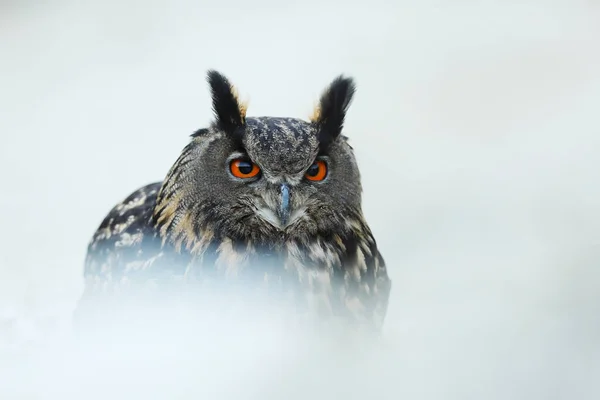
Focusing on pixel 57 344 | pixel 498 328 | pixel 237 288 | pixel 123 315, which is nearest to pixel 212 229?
pixel 237 288

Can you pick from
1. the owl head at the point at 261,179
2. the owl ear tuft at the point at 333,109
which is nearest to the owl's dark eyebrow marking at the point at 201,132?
the owl head at the point at 261,179

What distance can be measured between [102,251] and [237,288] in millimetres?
644

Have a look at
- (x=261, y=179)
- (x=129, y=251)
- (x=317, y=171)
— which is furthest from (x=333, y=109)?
(x=129, y=251)

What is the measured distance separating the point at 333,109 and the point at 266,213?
0.45 metres

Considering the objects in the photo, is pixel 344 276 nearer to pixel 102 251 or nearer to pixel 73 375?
pixel 102 251

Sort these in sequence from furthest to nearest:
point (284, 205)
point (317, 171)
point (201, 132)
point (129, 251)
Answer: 1. point (129, 251)
2. point (201, 132)
3. point (317, 171)
4. point (284, 205)

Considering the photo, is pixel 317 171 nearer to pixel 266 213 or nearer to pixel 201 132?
pixel 266 213

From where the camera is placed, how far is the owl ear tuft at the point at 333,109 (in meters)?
2.77

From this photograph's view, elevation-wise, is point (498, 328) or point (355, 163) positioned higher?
point (355, 163)

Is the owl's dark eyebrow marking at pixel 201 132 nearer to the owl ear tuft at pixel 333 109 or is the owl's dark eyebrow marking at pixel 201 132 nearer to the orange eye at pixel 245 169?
the orange eye at pixel 245 169

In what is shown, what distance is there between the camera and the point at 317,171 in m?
2.67

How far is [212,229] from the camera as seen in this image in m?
2.71

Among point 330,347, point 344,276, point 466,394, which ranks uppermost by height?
point 344,276

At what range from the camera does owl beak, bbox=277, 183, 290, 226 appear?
2.52 metres
